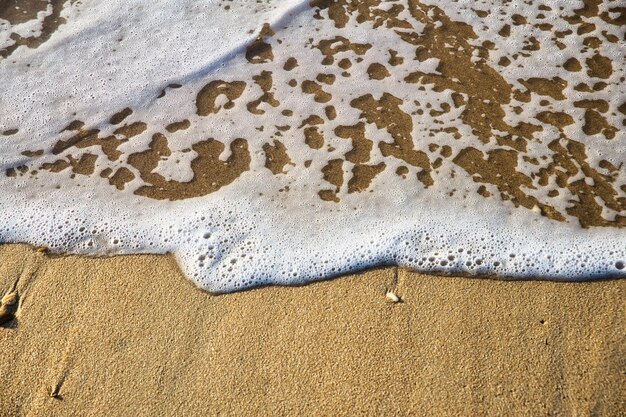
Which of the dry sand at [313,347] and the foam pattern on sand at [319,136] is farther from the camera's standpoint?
the foam pattern on sand at [319,136]

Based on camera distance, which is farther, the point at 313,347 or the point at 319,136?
the point at 319,136

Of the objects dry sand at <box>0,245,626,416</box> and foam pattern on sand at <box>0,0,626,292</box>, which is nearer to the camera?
dry sand at <box>0,245,626,416</box>

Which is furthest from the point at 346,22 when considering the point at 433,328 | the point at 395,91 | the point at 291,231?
the point at 433,328

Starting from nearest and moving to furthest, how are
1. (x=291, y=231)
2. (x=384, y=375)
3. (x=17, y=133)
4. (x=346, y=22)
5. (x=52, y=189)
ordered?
(x=384, y=375)
(x=291, y=231)
(x=52, y=189)
(x=17, y=133)
(x=346, y=22)

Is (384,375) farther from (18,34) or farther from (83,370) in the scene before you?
(18,34)
